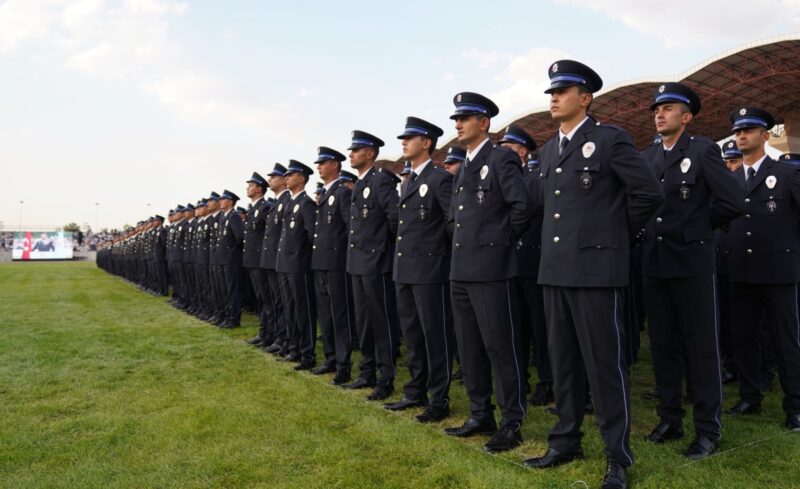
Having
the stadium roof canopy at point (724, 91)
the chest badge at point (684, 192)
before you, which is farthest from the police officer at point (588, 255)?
the stadium roof canopy at point (724, 91)

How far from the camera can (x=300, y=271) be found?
728 cm

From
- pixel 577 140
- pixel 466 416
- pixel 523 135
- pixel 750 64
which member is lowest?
pixel 466 416

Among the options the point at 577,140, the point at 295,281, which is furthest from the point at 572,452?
the point at 295,281

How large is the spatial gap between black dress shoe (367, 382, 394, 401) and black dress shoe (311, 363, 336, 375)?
3.97 feet

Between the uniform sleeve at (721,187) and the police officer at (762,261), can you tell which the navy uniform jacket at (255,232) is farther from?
the uniform sleeve at (721,187)

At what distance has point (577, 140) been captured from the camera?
3.65 m

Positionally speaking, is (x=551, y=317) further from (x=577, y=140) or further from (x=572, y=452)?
(x=577, y=140)

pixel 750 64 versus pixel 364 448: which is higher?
pixel 750 64

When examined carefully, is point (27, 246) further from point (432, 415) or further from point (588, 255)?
point (588, 255)

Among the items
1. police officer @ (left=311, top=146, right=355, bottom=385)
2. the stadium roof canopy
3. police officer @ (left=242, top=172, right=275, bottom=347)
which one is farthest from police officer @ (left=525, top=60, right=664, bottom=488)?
the stadium roof canopy

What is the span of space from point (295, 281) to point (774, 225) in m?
4.98

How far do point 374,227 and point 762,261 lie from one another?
333 centimetres

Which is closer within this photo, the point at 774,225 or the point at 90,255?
the point at 774,225

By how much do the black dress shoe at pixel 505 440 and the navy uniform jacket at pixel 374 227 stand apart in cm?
213
